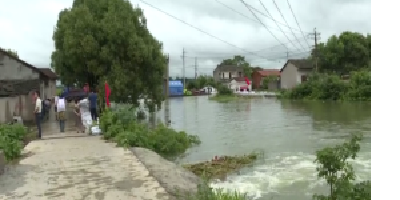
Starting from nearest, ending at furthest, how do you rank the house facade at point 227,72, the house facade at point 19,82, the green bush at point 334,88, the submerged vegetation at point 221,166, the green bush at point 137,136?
the submerged vegetation at point 221,166
the green bush at point 137,136
the house facade at point 19,82
the green bush at point 334,88
the house facade at point 227,72

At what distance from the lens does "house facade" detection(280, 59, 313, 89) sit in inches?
2958

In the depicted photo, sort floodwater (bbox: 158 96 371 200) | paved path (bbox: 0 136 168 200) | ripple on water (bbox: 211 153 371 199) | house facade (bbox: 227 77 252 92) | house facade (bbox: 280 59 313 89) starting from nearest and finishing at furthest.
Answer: paved path (bbox: 0 136 168 200), ripple on water (bbox: 211 153 371 199), floodwater (bbox: 158 96 371 200), house facade (bbox: 280 59 313 89), house facade (bbox: 227 77 252 92)

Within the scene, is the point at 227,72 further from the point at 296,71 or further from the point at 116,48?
the point at 116,48

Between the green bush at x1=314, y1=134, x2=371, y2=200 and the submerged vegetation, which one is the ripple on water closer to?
the submerged vegetation

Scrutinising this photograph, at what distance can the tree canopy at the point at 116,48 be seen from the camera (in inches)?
→ 906

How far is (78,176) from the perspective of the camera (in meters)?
8.49

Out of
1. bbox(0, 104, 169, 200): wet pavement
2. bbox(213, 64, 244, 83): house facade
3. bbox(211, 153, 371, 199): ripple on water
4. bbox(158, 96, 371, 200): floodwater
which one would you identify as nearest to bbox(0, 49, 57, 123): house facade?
bbox(0, 104, 169, 200): wet pavement

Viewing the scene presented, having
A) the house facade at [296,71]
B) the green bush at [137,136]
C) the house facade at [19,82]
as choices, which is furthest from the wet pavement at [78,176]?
the house facade at [296,71]

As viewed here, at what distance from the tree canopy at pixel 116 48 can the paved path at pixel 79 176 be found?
11.3 m

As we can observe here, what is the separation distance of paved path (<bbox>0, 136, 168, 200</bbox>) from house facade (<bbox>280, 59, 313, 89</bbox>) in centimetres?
6688

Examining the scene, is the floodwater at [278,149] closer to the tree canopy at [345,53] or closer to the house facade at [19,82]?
the house facade at [19,82]

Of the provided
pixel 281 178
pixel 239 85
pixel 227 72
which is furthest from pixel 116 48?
pixel 227 72
